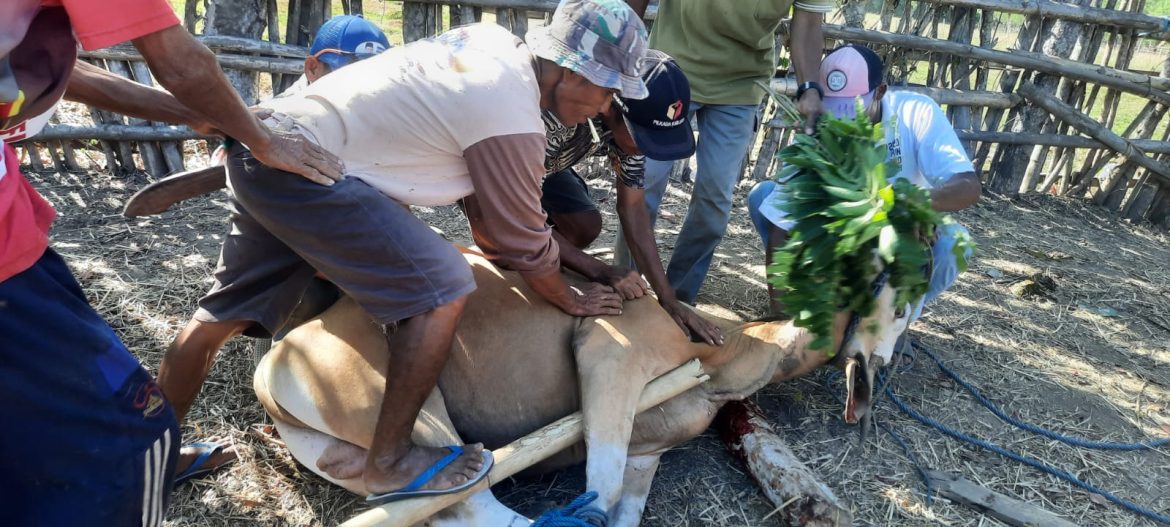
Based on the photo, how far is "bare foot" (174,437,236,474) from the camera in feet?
9.93

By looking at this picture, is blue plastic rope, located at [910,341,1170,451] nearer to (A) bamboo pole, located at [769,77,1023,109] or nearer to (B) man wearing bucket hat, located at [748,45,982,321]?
(B) man wearing bucket hat, located at [748,45,982,321]

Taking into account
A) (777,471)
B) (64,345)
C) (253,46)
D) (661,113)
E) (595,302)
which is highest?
(661,113)

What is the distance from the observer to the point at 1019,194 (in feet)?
25.1

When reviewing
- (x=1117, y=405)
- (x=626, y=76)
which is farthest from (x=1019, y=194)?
(x=626, y=76)

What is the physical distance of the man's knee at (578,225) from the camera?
417 cm

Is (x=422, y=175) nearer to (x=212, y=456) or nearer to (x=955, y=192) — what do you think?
(x=212, y=456)

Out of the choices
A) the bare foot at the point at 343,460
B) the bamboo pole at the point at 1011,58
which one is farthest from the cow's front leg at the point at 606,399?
the bamboo pole at the point at 1011,58

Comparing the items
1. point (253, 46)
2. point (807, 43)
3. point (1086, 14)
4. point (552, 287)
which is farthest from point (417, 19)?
point (1086, 14)

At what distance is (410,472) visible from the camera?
2.63 meters

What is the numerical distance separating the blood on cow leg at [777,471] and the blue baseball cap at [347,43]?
2.48 meters

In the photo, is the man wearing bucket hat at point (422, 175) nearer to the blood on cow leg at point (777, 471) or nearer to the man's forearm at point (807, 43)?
the blood on cow leg at point (777, 471)

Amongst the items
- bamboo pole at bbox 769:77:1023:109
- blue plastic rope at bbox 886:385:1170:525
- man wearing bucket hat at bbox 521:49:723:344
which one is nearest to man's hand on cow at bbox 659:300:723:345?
man wearing bucket hat at bbox 521:49:723:344

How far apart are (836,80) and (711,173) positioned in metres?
0.82

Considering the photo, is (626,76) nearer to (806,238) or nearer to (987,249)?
(806,238)
